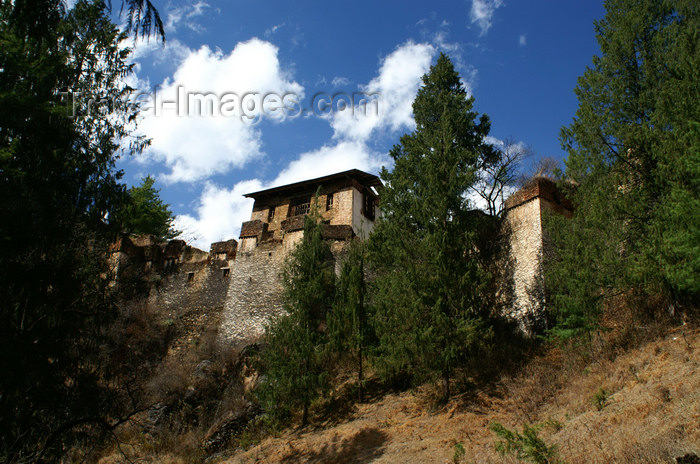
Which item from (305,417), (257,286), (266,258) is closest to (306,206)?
(266,258)

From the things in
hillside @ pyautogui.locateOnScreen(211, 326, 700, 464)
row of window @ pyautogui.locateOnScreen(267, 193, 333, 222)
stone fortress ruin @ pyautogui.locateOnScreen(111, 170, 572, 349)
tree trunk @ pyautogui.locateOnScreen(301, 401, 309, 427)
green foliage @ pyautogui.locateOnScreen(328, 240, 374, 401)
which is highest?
row of window @ pyautogui.locateOnScreen(267, 193, 333, 222)

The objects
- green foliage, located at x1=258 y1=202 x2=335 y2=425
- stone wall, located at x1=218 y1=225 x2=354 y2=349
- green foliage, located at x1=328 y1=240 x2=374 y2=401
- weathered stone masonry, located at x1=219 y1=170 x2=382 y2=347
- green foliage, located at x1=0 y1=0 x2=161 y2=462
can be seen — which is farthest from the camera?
weathered stone masonry, located at x1=219 y1=170 x2=382 y2=347

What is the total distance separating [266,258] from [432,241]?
9426 millimetres

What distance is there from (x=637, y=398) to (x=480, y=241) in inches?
308

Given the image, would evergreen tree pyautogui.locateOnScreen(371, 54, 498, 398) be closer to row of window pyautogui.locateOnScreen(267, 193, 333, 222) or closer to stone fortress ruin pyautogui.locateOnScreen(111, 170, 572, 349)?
stone fortress ruin pyautogui.locateOnScreen(111, 170, 572, 349)

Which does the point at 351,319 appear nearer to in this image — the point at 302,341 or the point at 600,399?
the point at 302,341

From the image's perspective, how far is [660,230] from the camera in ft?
32.5

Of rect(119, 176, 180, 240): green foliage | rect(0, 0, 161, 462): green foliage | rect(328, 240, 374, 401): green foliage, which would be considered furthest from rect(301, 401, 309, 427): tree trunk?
rect(119, 176, 180, 240): green foliage

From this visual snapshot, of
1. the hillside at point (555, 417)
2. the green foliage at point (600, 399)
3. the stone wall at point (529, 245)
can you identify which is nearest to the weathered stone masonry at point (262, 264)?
the stone wall at point (529, 245)

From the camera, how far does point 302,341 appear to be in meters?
13.2

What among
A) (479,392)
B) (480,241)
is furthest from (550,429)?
(480,241)

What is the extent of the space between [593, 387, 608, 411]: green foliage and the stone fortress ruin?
434 cm

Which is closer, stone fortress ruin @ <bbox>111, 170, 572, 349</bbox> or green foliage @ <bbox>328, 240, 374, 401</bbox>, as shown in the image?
green foliage @ <bbox>328, 240, 374, 401</bbox>

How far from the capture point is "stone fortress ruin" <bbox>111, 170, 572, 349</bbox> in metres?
14.0
